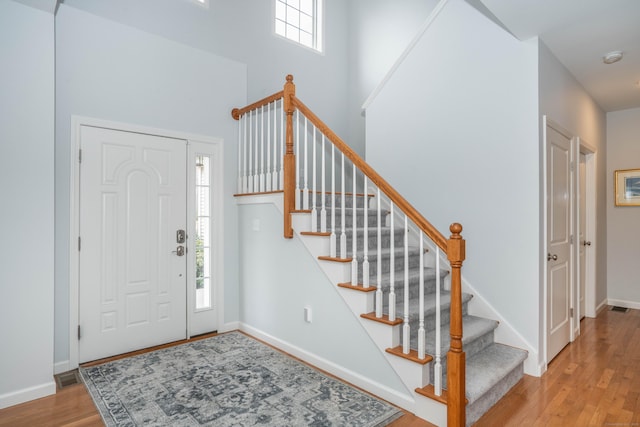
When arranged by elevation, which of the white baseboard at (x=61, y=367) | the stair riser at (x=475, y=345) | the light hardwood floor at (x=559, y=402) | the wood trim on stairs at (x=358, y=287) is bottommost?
the light hardwood floor at (x=559, y=402)

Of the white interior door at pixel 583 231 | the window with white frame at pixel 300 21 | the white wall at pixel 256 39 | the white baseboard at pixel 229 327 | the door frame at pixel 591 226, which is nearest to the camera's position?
the white wall at pixel 256 39

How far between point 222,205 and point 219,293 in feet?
3.19

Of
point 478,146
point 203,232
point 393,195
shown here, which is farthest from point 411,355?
point 203,232

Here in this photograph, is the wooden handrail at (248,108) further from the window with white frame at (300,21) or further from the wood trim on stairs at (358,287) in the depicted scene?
the wood trim on stairs at (358,287)

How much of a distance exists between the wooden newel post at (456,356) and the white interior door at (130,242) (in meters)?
2.71

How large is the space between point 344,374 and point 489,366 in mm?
1084

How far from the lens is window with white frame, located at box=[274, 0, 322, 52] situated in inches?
198

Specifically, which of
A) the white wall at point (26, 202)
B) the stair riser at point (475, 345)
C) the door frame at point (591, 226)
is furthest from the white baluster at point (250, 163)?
the door frame at point (591, 226)

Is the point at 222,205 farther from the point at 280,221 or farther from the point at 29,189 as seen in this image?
the point at 29,189

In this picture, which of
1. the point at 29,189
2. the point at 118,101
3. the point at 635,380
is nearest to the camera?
the point at 29,189

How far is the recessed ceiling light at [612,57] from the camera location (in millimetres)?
3240

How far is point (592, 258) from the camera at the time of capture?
4.50 meters

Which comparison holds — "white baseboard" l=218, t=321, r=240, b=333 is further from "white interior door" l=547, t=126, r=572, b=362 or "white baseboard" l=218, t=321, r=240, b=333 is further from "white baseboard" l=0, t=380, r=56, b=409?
"white interior door" l=547, t=126, r=572, b=362

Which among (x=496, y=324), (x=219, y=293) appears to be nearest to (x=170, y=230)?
(x=219, y=293)
